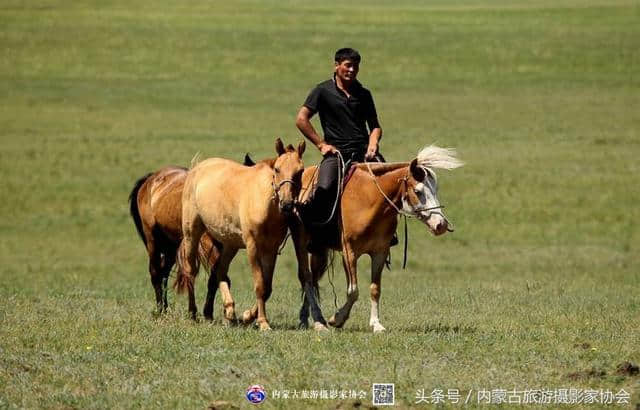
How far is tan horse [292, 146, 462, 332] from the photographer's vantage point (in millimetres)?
10742

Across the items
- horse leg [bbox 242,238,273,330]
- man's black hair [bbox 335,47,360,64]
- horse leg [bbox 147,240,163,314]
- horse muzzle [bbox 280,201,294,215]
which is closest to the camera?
horse muzzle [bbox 280,201,294,215]

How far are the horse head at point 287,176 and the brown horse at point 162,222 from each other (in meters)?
2.15

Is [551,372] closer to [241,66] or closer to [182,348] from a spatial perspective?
[182,348]

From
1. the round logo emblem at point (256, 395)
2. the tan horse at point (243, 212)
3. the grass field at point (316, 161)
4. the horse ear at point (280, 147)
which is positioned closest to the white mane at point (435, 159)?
the tan horse at point (243, 212)

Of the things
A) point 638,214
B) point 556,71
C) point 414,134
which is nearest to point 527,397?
point 638,214

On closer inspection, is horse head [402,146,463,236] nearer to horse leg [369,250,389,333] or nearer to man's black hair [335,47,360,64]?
horse leg [369,250,389,333]

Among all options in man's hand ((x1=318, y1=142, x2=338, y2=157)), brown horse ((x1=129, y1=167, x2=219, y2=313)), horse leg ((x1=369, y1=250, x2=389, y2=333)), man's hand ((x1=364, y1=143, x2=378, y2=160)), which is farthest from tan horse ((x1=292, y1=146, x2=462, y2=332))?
brown horse ((x1=129, y1=167, x2=219, y2=313))

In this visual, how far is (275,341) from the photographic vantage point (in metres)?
9.98

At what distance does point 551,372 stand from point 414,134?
25.2m

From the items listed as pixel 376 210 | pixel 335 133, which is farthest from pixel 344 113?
pixel 376 210

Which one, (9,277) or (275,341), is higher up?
(275,341)

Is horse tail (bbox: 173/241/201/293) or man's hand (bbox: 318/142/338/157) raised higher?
man's hand (bbox: 318/142/338/157)

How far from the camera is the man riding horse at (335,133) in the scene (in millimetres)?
11164

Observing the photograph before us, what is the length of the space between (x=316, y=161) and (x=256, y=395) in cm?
2315
